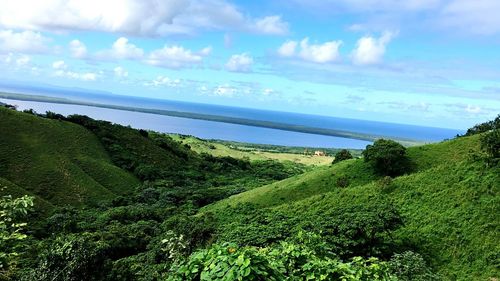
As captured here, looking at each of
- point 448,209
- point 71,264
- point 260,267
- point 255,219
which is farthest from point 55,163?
point 260,267

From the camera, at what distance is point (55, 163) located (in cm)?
7912

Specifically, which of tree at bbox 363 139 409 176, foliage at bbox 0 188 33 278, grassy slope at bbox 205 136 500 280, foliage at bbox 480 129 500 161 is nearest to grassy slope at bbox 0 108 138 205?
grassy slope at bbox 205 136 500 280

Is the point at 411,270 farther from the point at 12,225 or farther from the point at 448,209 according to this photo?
the point at 12,225

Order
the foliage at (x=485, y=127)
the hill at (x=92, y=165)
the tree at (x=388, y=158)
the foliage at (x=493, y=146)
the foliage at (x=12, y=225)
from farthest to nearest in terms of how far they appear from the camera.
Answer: the hill at (x=92, y=165) < the foliage at (x=485, y=127) < the tree at (x=388, y=158) < the foliage at (x=493, y=146) < the foliage at (x=12, y=225)

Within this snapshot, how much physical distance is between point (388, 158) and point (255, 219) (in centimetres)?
2238

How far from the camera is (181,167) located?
377 feet

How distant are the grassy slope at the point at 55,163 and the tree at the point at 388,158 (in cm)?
5127

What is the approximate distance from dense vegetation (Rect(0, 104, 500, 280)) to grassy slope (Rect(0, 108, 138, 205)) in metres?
0.28

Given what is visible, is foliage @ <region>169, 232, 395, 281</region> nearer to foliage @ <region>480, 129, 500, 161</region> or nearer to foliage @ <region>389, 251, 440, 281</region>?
foliage @ <region>389, 251, 440, 281</region>

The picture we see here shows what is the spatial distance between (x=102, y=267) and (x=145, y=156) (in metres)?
89.2

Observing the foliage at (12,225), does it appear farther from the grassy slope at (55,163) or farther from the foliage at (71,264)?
the grassy slope at (55,163)

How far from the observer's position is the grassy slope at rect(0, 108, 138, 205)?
236 feet

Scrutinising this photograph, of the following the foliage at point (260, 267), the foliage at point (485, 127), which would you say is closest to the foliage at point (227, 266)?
the foliage at point (260, 267)

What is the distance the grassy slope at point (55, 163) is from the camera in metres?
71.9
